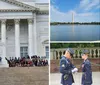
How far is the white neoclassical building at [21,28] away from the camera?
26.4 feet

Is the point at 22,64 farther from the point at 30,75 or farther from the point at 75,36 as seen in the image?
the point at 75,36

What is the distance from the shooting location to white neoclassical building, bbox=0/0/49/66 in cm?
805

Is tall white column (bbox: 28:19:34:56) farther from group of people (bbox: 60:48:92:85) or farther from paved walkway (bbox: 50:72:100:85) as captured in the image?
group of people (bbox: 60:48:92:85)

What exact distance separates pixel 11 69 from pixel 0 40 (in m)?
0.81

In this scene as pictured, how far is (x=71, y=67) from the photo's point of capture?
20.5 feet

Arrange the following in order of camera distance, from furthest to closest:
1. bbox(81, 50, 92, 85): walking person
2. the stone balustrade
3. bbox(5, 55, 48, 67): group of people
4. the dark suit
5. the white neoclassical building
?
the white neoclassical building
bbox(5, 55, 48, 67): group of people
the stone balustrade
bbox(81, 50, 92, 85): walking person
the dark suit

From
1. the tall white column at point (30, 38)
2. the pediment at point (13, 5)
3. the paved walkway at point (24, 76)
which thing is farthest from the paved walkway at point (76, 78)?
the pediment at point (13, 5)

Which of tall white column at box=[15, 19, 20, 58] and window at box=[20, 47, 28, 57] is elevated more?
tall white column at box=[15, 19, 20, 58]

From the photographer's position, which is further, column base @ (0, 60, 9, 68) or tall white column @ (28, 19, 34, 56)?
tall white column @ (28, 19, 34, 56)

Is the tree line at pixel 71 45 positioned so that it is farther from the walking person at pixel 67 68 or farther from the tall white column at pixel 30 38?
the tall white column at pixel 30 38

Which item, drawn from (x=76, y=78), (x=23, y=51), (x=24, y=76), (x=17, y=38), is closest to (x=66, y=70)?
(x=76, y=78)

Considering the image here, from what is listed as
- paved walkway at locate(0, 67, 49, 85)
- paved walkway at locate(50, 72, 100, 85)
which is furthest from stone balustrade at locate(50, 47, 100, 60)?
paved walkway at locate(0, 67, 49, 85)

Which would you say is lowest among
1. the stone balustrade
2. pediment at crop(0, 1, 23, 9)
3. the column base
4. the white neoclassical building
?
the column base

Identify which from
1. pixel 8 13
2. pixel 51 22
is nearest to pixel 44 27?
pixel 8 13
